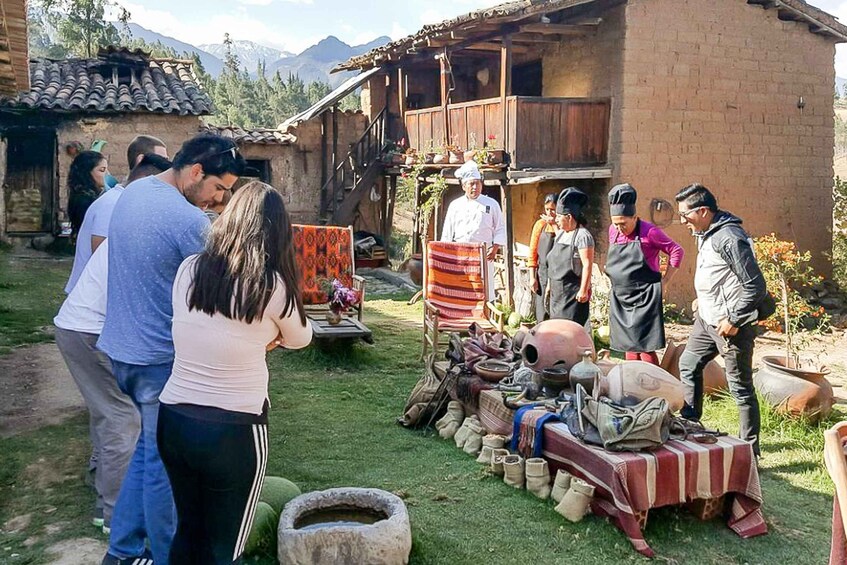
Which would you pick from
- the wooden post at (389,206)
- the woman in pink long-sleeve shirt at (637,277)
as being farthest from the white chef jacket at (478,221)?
the wooden post at (389,206)

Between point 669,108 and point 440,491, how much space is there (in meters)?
7.79

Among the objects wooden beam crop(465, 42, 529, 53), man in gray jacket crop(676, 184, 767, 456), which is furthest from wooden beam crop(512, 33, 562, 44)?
man in gray jacket crop(676, 184, 767, 456)

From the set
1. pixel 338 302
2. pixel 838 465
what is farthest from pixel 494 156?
pixel 838 465

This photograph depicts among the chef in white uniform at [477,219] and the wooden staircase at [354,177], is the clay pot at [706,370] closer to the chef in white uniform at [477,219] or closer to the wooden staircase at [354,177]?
the chef in white uniform at [477,219]

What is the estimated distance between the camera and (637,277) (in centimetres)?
520

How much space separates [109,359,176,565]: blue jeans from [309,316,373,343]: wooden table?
13.2ft

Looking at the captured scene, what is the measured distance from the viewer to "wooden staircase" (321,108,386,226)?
14984 mm

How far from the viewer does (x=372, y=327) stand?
918 centimetres

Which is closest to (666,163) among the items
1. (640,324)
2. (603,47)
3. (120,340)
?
(603,47)

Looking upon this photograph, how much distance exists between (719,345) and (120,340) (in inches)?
135

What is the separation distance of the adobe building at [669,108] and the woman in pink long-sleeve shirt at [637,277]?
488cm

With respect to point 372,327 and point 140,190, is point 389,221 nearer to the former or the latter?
point 372,327

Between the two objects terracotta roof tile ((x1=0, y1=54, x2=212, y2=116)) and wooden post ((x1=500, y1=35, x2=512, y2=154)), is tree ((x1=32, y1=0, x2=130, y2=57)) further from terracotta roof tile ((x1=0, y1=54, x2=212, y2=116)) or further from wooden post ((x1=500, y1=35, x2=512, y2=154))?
wooden post ((x1=500, y1=35, x2=512, y2=154))

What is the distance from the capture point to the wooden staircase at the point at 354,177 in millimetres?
14984
